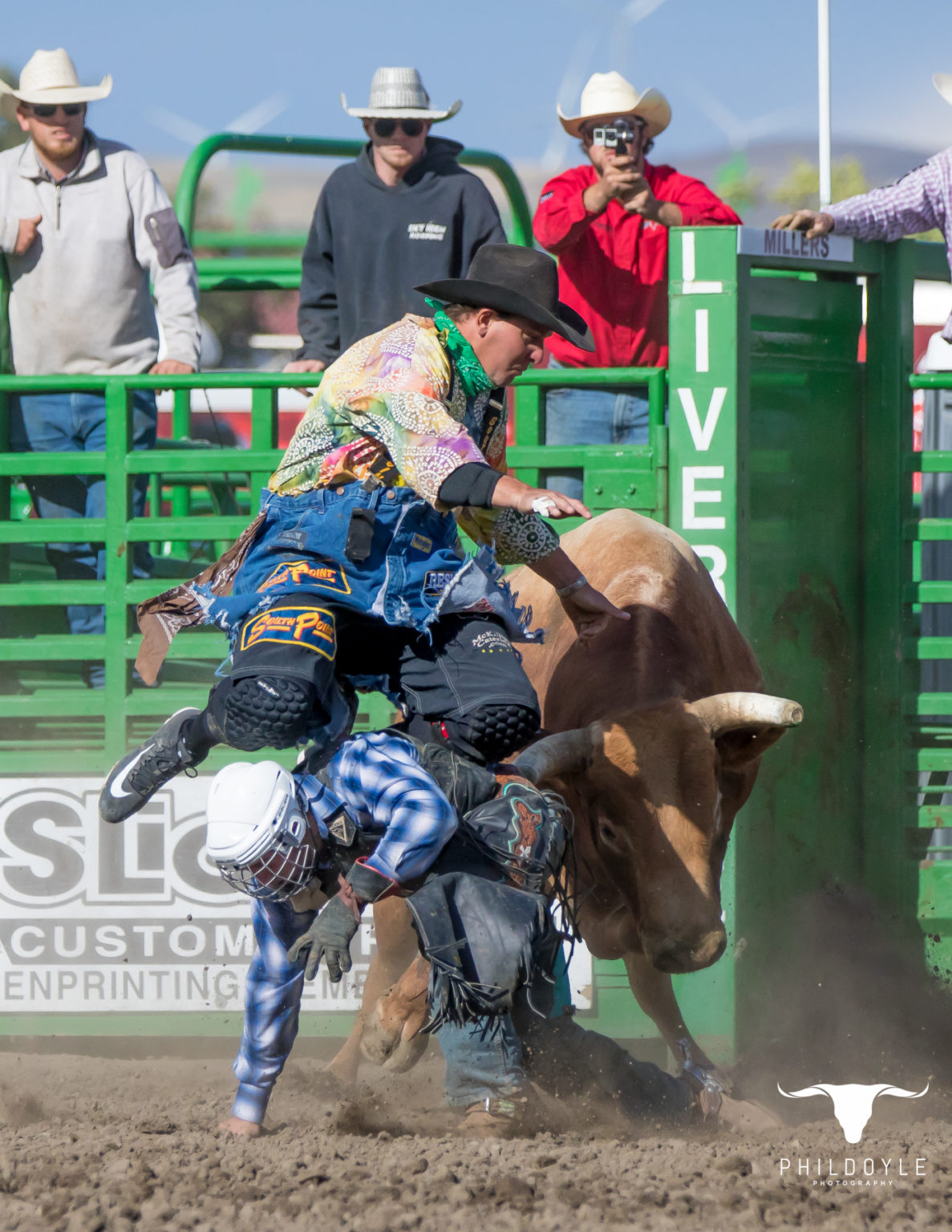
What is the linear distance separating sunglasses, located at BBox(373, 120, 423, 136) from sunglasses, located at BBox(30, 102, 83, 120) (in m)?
1.19

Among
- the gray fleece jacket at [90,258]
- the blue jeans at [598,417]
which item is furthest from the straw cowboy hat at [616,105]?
the gray fleece jacket at [90,258]

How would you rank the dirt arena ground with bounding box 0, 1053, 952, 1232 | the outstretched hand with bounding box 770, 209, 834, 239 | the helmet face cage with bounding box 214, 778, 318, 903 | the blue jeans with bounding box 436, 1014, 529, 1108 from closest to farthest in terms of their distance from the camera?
1. the dirt arena ground with bounding box 0, 1053, 952, 1232
2. the helmet face cage with bounding box 214, 778, 318, 903
3. the blue jeans with bounding box 436, 1014, 529, 1108
4. the outstretched hand with bounding box 770, 209, 834, 239

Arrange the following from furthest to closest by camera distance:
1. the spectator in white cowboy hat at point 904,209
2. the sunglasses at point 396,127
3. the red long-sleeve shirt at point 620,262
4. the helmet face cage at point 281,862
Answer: the sunglasses at point 396,127, the red long-sleeve shirt at point 620,262, the spectator in white cowboy hat at point 904,209, the helmet face cage at point 281,862

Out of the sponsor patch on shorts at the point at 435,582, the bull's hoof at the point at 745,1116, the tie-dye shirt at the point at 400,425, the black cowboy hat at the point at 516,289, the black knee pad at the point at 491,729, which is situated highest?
the black cowboy hat at the point at 516,289

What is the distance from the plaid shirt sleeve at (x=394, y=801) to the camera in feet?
11.3

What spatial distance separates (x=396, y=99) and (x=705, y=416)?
1.90 m

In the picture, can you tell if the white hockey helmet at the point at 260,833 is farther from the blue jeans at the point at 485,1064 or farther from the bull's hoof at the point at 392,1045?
the bull's hoof at the point at 392,1045

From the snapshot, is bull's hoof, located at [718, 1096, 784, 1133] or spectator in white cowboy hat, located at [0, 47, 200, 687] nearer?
bull's hoof, located at [718, 1096, 784, 1133]

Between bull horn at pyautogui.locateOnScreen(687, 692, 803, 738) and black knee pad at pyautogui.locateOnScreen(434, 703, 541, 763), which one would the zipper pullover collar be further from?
bull horn at pyautogui.locateOnScreen(687, 692, 803, 738)

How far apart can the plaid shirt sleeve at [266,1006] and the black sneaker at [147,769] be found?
0.43 metres

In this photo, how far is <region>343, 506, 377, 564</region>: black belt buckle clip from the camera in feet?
12.0

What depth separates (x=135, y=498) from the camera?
5.54m

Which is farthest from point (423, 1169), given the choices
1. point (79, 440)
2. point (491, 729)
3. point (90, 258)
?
point (90, 258)

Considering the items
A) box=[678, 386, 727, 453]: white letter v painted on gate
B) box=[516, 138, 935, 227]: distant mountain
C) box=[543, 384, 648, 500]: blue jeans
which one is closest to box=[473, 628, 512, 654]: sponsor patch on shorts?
box=[678, 386, 727, 453]: white letter v painted on gate
